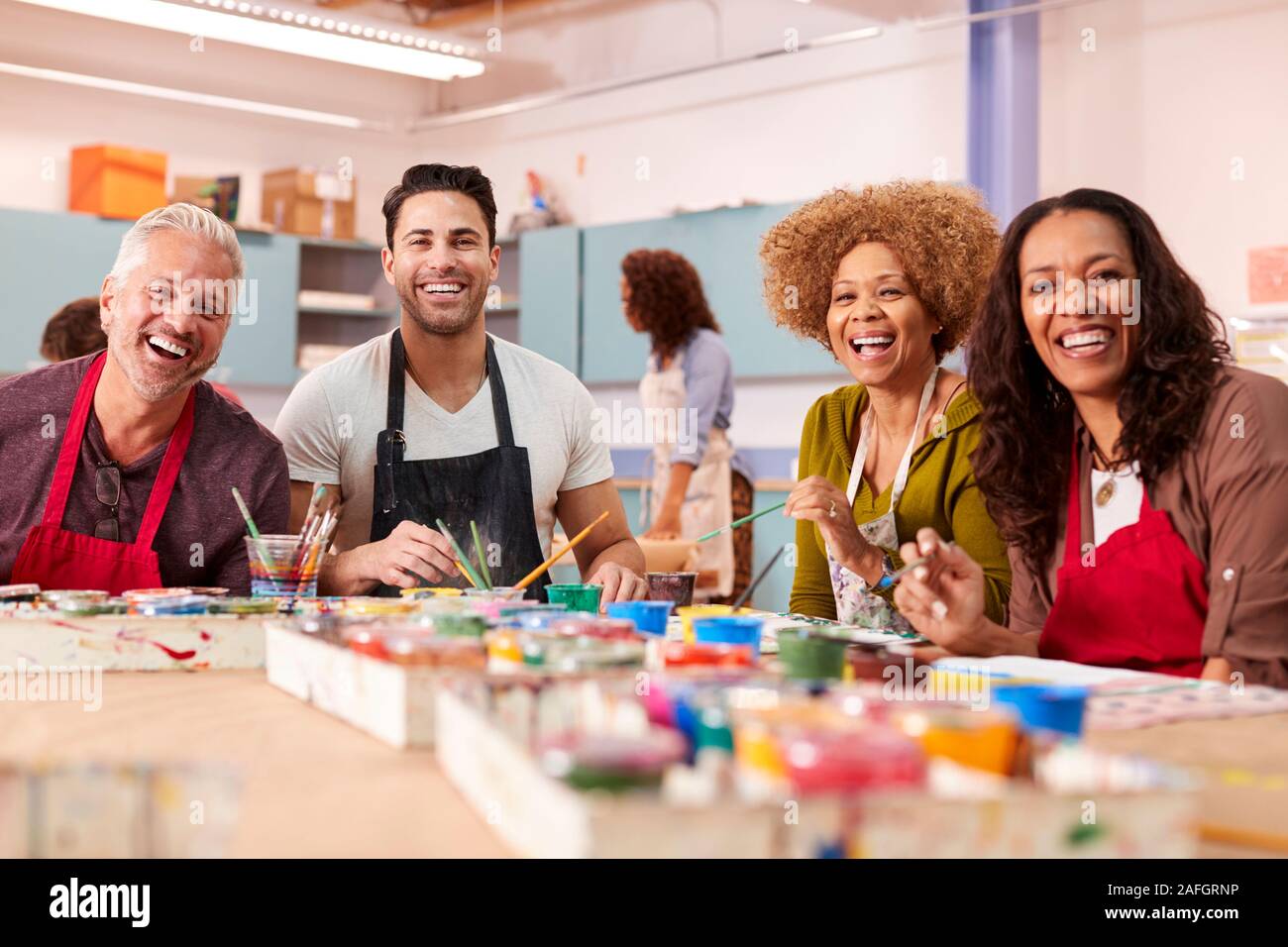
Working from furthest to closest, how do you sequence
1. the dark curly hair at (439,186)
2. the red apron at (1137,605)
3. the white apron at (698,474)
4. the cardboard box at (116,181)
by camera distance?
1. the cardboard box at (116,181)
2. the white apron at (698,474)
3. the dark curly hair at (439,186)
4. the red apron at (1137,605)

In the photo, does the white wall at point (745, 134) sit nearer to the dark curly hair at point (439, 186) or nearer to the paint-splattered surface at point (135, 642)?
the dark curly hair at point (439, 186)

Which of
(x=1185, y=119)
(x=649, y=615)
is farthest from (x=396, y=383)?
(x=1185, y=119)

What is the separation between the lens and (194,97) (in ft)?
25.8

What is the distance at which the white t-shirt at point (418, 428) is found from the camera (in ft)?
Result: 8.99

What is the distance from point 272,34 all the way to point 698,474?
2972 millimetres

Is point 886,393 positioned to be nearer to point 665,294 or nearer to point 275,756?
point 275,756

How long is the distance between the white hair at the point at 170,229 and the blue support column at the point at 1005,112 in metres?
4.20

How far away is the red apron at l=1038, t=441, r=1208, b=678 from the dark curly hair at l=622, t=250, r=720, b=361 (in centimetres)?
374

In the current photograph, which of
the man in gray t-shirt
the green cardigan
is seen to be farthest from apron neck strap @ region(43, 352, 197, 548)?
the green cardigan

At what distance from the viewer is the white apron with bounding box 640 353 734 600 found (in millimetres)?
5719

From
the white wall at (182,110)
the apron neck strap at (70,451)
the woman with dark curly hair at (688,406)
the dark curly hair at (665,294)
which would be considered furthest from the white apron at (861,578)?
the white wall at (182,110)
